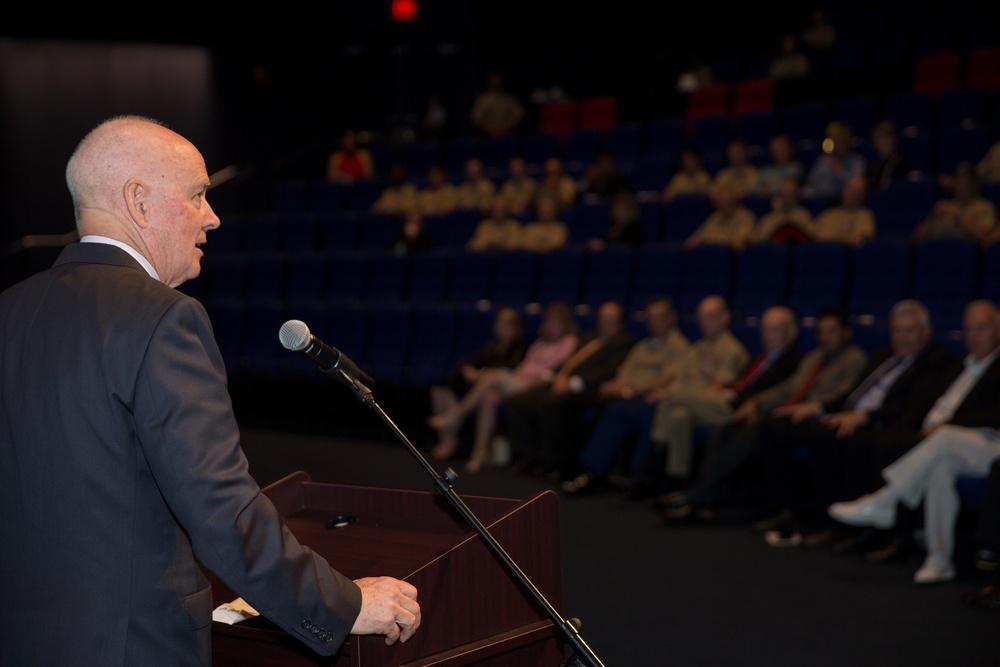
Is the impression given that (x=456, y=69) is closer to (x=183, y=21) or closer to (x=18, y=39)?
(x=183, y=21)

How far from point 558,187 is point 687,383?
320 centimetres

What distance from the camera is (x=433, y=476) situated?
5.44 feet

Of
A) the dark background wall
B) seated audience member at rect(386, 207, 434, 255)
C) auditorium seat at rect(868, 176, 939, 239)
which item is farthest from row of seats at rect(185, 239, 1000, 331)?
the dark background wall

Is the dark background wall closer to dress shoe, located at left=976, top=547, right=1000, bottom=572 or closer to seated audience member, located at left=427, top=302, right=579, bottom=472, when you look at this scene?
seated audience member, located at left=427, top=302, right=579, bottom=472

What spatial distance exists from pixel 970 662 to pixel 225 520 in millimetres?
2811

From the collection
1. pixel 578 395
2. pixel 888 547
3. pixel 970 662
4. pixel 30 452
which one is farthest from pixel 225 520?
pixel 578 395

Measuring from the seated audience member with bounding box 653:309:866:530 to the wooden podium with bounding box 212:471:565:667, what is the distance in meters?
3.25

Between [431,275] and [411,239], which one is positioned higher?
[411,239]

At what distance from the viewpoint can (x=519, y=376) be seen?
22.2ft

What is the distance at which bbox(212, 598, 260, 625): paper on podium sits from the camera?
1726 mm

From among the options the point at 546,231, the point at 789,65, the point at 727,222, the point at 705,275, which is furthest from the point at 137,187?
the point at 789,65

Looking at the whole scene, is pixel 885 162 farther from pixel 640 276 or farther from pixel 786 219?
pixel 640 276

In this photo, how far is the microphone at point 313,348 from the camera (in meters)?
1.67

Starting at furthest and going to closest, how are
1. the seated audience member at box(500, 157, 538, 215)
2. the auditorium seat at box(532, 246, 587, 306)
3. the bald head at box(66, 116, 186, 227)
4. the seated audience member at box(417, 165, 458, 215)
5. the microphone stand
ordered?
the seated audience member at box(417, 165, 458, 215) → the seated audience member at box(500, 157, 538, 215) → the auditorium seat at box(532, 246, 587, 306) → the microphone stand → the bald head at box(66, 116, 186, 227)
